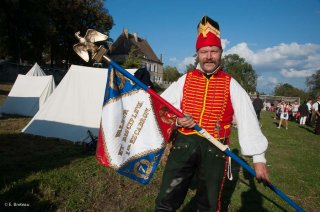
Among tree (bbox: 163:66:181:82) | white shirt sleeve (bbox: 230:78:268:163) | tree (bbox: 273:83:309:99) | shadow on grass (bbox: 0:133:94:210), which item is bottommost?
shadow on grass (bbox: 0:133:94:210)

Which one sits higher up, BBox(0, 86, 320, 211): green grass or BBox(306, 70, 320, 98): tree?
BBox(306, 70, 320, 98): tree

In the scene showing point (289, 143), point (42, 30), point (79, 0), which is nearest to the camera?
point (289, 143)

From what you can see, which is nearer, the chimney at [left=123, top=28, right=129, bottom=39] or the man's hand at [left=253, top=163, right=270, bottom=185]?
the man's hand at [left=253, top=163, right=270, bottom=185]

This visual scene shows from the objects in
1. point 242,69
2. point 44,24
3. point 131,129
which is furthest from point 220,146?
point 242,69

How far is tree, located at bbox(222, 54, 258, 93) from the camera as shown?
97625mm

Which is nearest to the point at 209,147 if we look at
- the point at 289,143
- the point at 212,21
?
the point at 212,21

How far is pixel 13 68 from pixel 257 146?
3144cm

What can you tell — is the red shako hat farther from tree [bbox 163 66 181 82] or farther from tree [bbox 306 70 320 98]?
tree [bbox 163 66 181 82]

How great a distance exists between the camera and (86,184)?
16.9ft

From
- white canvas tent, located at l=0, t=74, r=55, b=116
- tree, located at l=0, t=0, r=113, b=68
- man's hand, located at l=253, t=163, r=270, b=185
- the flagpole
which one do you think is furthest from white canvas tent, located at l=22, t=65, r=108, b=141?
tree, located at l=0, t=0, r=113, b=68

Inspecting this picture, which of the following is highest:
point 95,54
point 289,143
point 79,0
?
point 79,0

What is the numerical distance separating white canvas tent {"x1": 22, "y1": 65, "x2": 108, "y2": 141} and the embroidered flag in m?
5.92

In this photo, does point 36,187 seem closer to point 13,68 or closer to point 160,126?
point 160,126

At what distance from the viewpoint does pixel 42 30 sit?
117 feet
